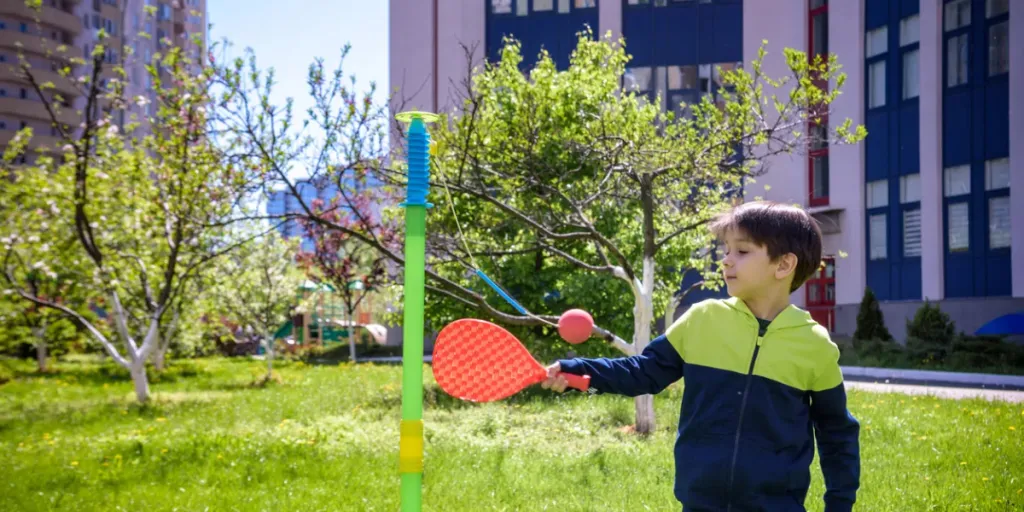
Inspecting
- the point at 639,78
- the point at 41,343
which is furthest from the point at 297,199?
the point at 639,78

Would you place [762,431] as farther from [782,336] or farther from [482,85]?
[482,85]

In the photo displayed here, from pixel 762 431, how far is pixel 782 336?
12.6 inches

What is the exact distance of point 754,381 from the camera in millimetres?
2938

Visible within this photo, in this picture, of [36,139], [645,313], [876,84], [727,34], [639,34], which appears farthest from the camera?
[36,139]

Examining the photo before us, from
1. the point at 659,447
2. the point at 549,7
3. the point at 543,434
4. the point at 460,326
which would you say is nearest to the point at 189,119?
the point at 543,434

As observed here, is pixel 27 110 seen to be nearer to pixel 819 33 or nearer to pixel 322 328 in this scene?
pixel 322 328

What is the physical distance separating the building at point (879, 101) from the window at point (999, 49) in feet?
0.08

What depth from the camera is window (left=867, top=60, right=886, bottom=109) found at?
82.4ft

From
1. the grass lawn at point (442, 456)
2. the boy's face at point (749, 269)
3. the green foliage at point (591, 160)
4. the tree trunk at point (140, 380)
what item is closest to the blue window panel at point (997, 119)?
the green foliage at point (591, 160)

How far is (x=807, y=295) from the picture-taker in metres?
28.2

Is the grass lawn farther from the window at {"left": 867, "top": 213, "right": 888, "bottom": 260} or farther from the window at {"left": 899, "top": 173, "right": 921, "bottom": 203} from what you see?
the window at {"left": 867, "top": 213, "right": 888, "bottom": 260}

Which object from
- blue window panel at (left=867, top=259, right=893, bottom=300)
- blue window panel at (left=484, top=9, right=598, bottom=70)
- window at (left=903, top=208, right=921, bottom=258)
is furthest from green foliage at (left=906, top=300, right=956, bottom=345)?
blue window panel at (left=484, top=9, right=598, bottom=70)

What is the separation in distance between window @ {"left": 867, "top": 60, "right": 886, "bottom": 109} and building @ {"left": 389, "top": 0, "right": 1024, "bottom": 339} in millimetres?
36

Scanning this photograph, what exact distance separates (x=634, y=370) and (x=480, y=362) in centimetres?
53
